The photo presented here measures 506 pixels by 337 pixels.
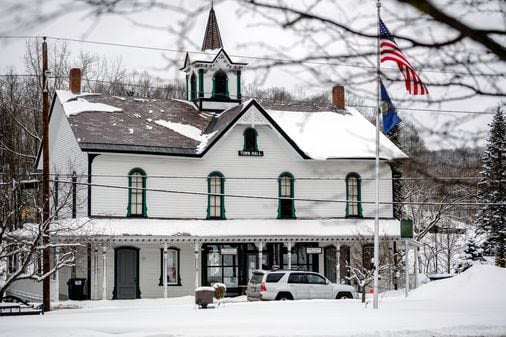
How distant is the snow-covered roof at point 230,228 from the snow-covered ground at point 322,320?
7.48 m

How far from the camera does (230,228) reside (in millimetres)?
41750

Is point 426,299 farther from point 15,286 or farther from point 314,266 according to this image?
point 15,286

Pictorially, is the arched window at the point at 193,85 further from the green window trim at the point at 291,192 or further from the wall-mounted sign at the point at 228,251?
the wall-mounted sign at the point at 228,251

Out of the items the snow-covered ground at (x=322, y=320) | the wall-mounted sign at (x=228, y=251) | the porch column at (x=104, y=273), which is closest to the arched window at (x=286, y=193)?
the wall-mounted sign at (x=228, y=251)

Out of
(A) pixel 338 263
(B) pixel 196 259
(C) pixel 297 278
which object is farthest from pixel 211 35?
(C) pixel 297 278

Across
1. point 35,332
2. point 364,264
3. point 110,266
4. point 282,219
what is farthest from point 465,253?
point 35,332

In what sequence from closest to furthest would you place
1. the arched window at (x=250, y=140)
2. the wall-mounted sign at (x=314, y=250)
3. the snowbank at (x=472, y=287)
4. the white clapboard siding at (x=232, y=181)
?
the snowbank at (x=472, y=287) < the white clapboard siding at (x=232, y=181) < the arched window at (x=250, y=140) < the wall-mounted sign at (x=314, y=250)

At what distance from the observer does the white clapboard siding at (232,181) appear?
132 ft

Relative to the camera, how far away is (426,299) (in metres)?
32.7

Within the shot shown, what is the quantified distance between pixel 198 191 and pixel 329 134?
29.0 ft

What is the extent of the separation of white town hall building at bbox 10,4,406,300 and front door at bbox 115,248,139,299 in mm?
48

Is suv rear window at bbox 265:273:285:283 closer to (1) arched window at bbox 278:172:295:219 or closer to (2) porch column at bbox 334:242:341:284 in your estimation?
(2) porch column at bbox 334:242:341:284

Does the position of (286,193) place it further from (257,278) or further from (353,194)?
(257,278)

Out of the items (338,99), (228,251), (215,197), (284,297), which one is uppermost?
(338,99)
